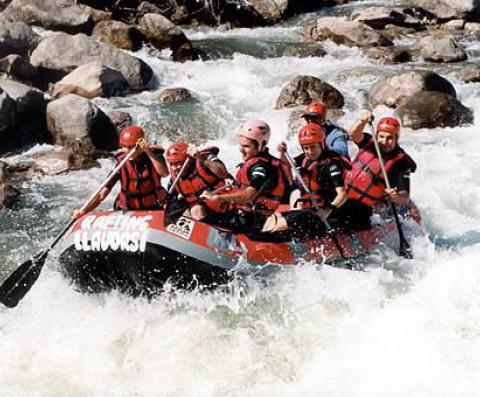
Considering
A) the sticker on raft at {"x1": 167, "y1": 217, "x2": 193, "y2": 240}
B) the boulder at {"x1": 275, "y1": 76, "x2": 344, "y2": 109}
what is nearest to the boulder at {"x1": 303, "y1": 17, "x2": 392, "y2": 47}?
the boulder at {"x1": 275, "y1": 76, "x2": 344, "y2": 109}

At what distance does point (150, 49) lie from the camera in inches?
649

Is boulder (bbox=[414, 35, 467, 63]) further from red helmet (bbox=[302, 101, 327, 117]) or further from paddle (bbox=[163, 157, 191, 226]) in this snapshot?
paddle (bbox=[163, 157, 191, 226])

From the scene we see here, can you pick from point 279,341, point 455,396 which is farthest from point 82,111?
point 455,396

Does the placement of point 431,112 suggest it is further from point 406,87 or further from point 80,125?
point 80,125

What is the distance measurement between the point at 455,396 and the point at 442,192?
5.23m

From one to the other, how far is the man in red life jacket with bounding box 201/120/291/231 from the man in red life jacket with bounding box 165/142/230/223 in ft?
0.49

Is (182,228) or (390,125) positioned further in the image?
(390,125)

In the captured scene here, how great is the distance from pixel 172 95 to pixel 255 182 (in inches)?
308

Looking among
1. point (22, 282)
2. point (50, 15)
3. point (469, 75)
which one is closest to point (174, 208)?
point (22, 282)

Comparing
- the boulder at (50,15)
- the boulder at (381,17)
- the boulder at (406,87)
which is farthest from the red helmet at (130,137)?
the boulder at (381,17)

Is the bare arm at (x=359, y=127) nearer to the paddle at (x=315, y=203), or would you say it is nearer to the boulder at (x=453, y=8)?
the paddle at (x=315, y=203)

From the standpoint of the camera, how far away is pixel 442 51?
1603cm

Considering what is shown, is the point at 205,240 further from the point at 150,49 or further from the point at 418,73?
the point at 150,49

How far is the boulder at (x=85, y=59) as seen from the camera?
13.9 m
